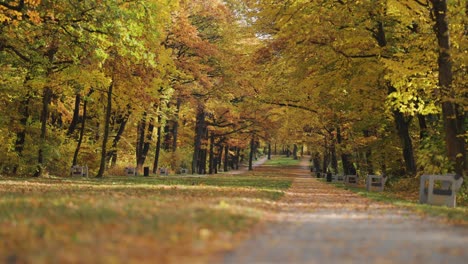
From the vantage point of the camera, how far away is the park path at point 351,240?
18.9ft

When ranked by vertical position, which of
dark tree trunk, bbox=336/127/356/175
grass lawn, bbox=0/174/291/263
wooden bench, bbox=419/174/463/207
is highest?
dark tree trunk, bbox=336/127/356/175

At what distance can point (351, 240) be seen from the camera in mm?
7133

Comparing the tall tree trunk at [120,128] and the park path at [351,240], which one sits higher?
the tall tree trunk at [120,128]

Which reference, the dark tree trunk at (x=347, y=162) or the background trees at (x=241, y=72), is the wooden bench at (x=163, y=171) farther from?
the dark tree trunk at (x=347, y=162)

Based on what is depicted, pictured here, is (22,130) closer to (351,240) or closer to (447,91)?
(447,91)

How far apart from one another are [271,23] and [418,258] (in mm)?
24447

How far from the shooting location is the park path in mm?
5770

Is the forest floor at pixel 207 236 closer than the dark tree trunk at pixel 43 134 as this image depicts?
Yes

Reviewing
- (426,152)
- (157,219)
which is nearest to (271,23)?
(426,152)

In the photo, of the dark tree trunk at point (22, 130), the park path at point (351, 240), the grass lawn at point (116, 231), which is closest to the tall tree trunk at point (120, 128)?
the dark tree trunk at point (22, 130)

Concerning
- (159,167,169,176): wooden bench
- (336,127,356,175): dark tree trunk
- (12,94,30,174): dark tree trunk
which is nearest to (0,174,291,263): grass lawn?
(12,94,30,174): dark tree trunk

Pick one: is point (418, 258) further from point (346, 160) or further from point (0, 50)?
point (346, 160)

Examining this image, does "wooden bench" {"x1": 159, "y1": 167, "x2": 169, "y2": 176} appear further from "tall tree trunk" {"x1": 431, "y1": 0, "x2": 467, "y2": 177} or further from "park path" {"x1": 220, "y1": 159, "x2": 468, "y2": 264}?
"park path" {"x1": 220, "y1": 159, "x2": 468, "y2": 264}

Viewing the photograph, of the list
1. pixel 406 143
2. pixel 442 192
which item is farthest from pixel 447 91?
pixel 406 143
